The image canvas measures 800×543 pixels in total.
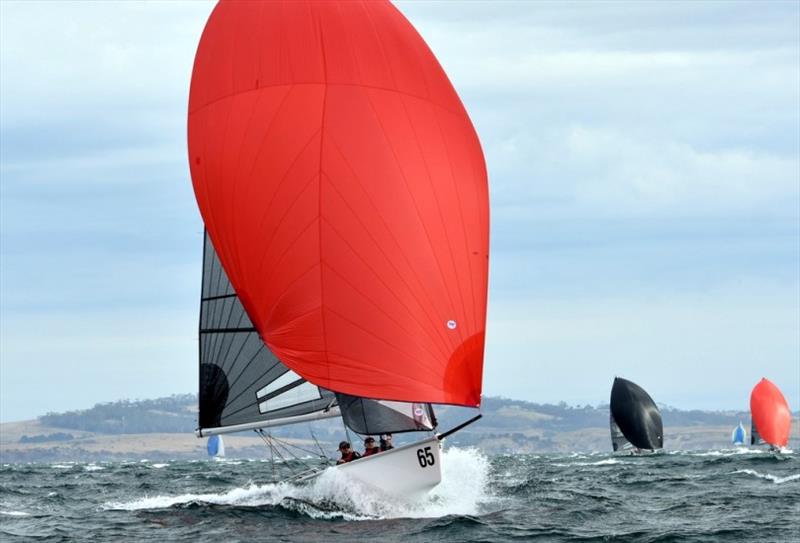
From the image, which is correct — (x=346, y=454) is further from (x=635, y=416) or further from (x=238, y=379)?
(x=635, y=416)

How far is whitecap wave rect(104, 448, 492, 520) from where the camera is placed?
2302cm

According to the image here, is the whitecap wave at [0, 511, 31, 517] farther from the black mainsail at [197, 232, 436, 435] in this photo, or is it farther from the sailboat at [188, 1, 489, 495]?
the sailboat at [188, 1, 489, 495]

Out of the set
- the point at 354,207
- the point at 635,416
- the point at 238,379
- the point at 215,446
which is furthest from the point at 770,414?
the point at 354,207

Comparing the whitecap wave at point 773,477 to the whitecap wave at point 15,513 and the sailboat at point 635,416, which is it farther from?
the sailboat at point 635,416

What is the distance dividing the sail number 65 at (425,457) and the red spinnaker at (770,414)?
53.2 metres

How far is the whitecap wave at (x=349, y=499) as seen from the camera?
2302cm

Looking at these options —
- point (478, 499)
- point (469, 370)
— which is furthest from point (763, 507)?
point (469, 370)

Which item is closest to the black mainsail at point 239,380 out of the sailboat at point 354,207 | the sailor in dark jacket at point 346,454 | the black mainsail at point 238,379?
the black mainsail at point 238,379

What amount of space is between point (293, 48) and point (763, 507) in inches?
507

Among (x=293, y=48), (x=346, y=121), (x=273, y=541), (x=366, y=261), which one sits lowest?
(x=273, y=541)

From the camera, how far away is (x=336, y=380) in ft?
72.2

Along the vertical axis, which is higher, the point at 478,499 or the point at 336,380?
the point at 336,380

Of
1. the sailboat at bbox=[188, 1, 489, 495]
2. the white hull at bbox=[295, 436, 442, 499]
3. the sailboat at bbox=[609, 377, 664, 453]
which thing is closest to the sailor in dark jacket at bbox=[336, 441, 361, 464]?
the sailboat at bbox=[188, 1, 489, 495]

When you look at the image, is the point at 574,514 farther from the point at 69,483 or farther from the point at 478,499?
the point at 69,483
